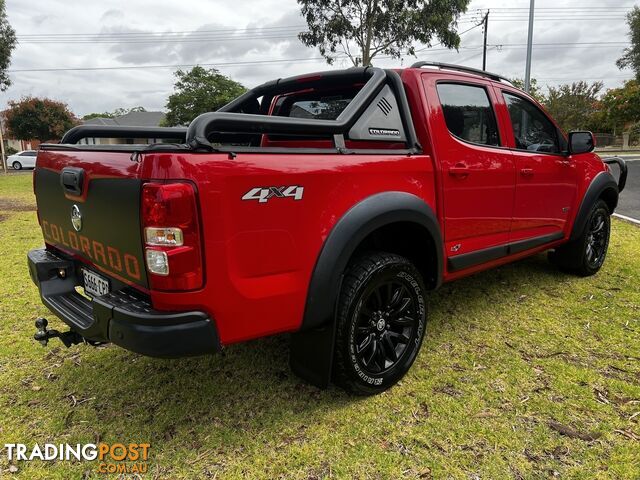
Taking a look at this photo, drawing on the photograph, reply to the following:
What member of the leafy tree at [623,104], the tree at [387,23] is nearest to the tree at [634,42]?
the leafy tree at [623,104]

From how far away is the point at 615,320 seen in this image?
359cm

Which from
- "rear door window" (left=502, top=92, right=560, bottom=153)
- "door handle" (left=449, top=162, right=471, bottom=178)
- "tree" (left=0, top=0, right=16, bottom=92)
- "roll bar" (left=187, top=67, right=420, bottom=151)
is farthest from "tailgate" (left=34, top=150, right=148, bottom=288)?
"tree" (left=0, top=0, right=16, bottom=92)

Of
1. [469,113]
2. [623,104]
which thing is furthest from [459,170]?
[623,104]

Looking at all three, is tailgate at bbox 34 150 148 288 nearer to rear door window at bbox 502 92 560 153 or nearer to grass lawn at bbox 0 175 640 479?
grass lawn at bbox 0 175 640 479

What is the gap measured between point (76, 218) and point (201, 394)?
3.96 ft

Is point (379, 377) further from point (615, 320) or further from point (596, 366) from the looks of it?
point (615, 320)

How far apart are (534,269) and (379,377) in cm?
313

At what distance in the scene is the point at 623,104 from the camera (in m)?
35.0

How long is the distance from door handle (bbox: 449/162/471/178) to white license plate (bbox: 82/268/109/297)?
213 centimetres

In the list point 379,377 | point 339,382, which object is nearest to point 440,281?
point 379,377

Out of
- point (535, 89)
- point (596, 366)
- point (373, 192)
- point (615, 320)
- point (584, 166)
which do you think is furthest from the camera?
point (535, 89)

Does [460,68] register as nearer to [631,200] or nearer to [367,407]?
[367,407]

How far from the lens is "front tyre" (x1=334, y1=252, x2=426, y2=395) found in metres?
2.39

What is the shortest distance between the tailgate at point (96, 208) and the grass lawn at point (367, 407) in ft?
2.82
